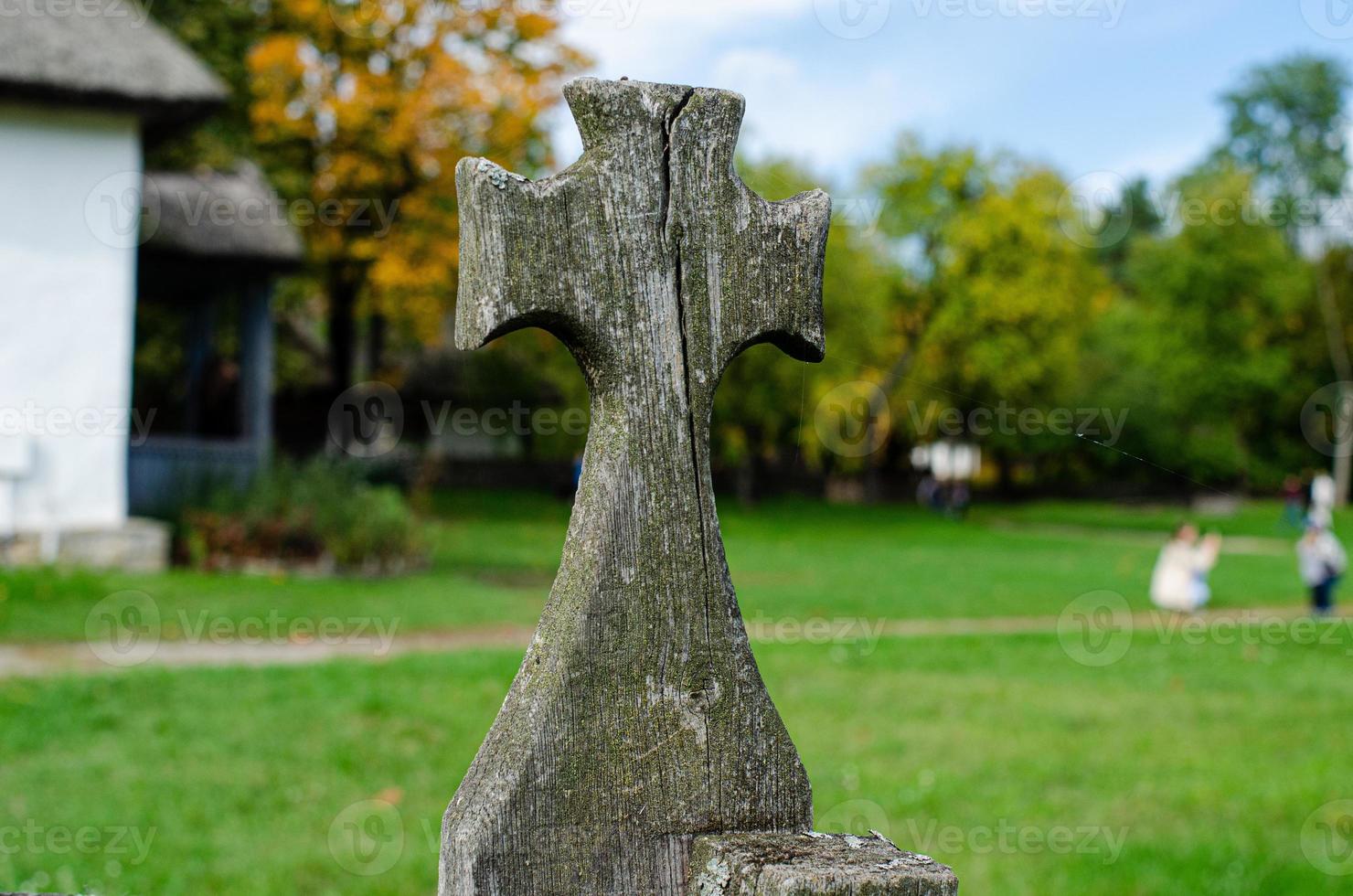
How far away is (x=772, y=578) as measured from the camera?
18.4 meters

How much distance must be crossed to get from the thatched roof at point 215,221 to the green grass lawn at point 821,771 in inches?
346

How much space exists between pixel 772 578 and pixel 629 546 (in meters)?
17.1

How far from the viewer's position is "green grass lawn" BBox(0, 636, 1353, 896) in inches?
207

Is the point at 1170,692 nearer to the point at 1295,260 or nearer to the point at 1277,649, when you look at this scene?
the point at 1277,649

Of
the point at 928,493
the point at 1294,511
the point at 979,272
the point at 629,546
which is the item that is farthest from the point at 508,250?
the point at 928,493

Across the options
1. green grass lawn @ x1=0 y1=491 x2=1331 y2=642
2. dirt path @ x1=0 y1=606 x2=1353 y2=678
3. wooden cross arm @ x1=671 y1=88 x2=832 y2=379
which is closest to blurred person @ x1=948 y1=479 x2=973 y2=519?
green grass lawn @ x1=0 y1=491 x2=1331 y2=642

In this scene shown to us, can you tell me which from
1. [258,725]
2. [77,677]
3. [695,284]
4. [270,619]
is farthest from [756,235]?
[270,619]

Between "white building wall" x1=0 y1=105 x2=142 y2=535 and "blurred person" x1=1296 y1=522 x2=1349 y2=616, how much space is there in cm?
1394

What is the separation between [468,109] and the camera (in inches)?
856

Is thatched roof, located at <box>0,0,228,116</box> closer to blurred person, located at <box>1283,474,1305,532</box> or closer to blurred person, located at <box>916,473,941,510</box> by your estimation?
blurred person, located at <box>1283,474,1305,532</box>

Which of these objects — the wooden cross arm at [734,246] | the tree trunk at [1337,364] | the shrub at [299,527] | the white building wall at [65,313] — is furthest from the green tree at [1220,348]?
the wooden cross arm at [734,246]

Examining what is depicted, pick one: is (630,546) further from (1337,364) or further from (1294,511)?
(1337,364)

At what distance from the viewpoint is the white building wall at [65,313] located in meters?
13.8

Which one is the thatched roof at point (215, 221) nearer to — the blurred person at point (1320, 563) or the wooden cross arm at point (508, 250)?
the blurred person at point (1320, 563)
